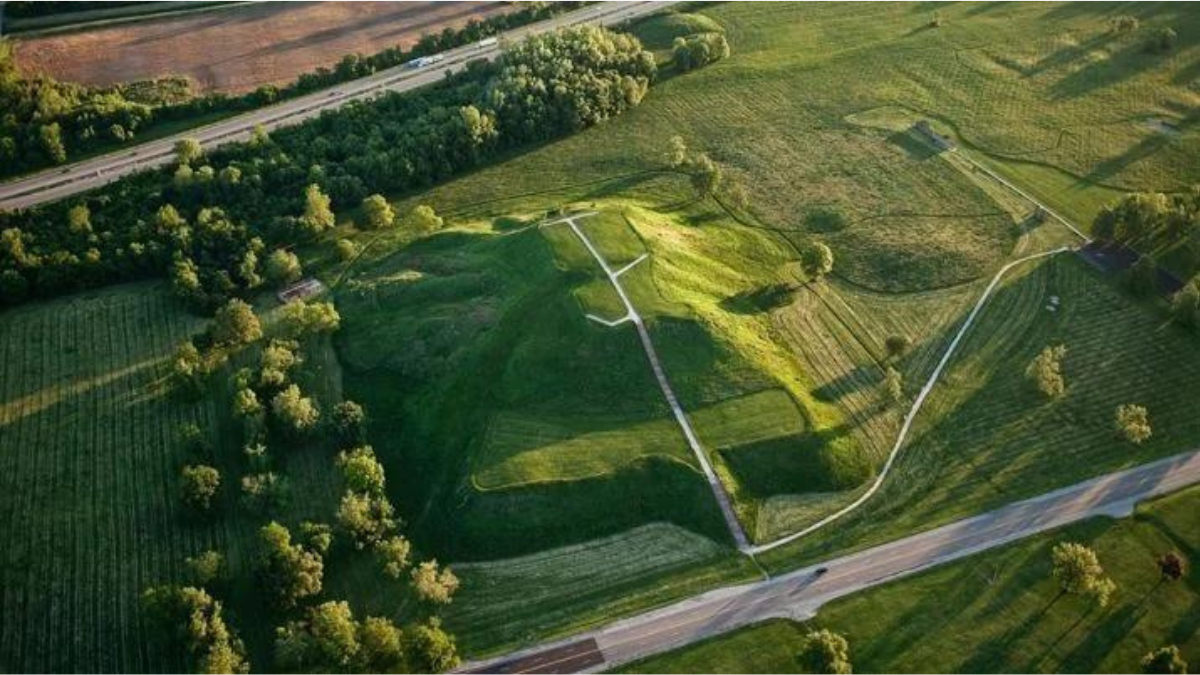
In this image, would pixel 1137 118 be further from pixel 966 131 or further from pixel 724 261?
pixel 724 261

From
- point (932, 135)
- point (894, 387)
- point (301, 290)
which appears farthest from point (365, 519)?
point (932, 135)

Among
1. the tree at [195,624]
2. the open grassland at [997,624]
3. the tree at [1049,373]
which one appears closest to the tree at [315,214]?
the tree at [195,624]

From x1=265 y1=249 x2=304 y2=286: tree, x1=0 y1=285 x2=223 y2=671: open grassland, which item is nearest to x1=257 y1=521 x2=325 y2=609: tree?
x1=0 y1=285 x2=223 y2=671: open grassland

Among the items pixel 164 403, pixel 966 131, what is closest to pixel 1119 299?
pixel 966 131

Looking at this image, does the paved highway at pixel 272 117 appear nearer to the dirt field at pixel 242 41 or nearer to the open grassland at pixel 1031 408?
the dirt field at pixel 242 41

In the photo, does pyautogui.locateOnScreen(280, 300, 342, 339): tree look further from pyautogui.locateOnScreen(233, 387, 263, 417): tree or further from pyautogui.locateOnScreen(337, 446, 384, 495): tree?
pyautogui.locateOnScreen(337, 446, 384, 495): tree

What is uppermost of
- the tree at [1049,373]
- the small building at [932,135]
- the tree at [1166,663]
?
the small building at [932,135]
